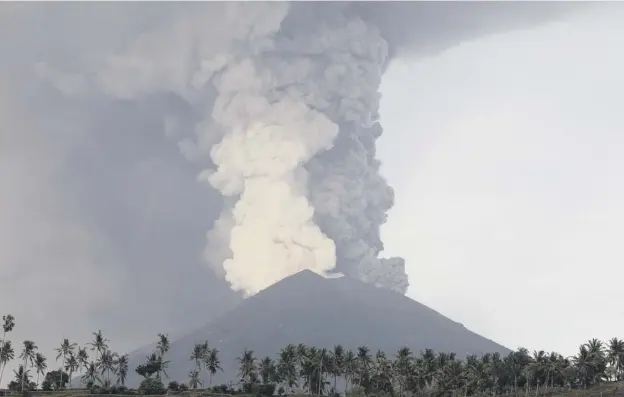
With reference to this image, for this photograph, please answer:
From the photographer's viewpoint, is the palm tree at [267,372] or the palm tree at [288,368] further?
the palm tree at [267,372]

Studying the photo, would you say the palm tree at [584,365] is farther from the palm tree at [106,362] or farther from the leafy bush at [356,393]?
the palm tree at [106,362]

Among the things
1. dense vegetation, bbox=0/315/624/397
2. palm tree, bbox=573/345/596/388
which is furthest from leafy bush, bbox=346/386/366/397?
palm tree, bbox=573/345/596/388

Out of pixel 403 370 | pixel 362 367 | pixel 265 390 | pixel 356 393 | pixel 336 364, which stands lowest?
pixel 356 393

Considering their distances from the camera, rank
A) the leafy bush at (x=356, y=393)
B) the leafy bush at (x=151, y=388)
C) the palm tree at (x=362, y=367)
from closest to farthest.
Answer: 1. the leafy bush at (x=356, y=393)
2. the leafy bush at (x=151, y=388)
3. the palm tree at (x=362, y=367)

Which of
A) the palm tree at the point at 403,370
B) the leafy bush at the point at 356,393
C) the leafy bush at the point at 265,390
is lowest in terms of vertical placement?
the leafy bush at the point at 356,393

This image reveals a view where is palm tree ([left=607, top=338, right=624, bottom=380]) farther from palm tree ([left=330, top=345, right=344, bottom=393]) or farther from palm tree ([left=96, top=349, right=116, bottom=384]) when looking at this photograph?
palm tree ([left=96, top=349, right=116, bottom=384])

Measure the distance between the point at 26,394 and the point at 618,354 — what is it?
12402cm

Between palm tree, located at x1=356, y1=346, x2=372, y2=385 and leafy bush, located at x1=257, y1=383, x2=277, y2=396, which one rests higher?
palm tree, located at x1=356, y1=346, x2=372, y2=385

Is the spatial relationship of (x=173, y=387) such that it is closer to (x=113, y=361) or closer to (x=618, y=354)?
(x=113, y=361)

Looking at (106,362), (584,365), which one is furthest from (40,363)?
(584,365)

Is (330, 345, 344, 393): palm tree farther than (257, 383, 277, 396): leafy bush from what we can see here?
Yes

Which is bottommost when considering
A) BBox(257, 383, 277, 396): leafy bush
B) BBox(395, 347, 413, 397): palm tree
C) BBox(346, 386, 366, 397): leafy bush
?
BBox(346, 386, 366, 397): leafy bush

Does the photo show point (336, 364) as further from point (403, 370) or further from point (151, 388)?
point (151, 388)

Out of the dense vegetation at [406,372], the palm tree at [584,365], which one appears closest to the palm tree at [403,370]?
the dense vegetation at [406,372]
